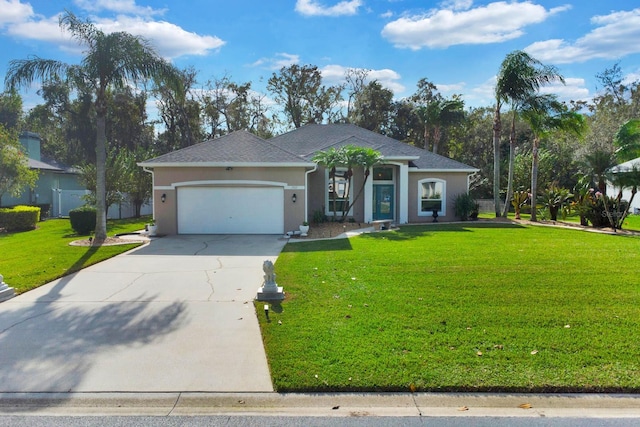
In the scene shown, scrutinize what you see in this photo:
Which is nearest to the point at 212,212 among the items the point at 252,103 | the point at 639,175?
the point at 639,175

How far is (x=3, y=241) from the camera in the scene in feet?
50.9

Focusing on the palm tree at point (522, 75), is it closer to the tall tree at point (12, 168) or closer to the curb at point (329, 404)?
the curb at point (329, 404)

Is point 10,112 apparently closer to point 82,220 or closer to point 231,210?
point 82,220

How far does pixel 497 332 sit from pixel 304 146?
18015 millimetres

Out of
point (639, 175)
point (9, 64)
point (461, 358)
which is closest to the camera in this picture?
point (461, 358)

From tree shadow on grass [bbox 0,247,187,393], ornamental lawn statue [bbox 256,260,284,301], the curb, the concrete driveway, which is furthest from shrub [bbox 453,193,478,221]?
the curb

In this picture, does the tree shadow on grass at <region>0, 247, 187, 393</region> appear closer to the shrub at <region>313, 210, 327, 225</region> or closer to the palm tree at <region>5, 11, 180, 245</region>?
the palm tree at <region>5, 11, 180, 245</region>

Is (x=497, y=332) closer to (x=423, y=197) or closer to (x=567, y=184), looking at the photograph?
(x=423, y=197)

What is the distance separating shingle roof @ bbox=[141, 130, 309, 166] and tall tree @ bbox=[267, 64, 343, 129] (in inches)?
902

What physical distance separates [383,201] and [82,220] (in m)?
13.1

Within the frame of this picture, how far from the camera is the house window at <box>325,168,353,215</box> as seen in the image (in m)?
19.0

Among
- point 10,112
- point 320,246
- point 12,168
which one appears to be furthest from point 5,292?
point 10,112

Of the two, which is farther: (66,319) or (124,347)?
(66,319)

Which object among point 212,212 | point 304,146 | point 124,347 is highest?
point 304,146
